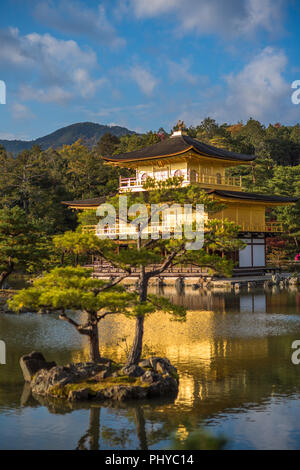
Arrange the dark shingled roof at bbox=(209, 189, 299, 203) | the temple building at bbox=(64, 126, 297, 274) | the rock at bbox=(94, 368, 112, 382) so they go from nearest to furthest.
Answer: the rock at bbox=(94, 368, 112, 382) < the dark shingled roof at bbox=(209, 189, 299, 203) < the temple building at bbox=(64, 126, 297, 274)

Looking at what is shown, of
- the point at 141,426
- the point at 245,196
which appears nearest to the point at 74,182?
the point at 245,196

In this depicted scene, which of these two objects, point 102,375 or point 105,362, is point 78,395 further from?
point 105,362

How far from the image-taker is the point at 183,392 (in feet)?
36.8

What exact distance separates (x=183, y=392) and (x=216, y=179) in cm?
3018

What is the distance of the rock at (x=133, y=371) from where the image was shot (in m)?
11.4

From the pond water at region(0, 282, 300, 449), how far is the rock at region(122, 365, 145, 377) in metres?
0.93

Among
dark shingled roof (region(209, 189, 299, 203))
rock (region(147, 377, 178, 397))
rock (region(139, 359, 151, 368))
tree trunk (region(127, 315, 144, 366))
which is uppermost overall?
dark shingled roof (region(209, 189, 299, 203))

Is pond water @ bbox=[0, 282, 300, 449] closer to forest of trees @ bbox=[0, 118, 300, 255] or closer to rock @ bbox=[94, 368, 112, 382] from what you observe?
rock @ bbox=[94, 368, 112, 382]

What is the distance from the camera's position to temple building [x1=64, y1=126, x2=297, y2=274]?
3725 centimetres

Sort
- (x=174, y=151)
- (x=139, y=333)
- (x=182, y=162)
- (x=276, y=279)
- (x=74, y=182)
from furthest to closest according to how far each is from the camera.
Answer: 1. (x=74, y=182)
2. (x=182, y=162)
3. (x=174, y=151)
4. (x=276, y=279)
5. (x=139, y=333)

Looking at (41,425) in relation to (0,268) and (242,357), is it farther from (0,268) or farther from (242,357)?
(0,268)

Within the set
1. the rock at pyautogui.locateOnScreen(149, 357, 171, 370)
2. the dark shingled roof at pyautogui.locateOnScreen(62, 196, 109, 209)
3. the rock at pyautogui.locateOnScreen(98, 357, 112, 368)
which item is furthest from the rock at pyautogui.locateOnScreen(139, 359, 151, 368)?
the dark shingled roof at pyautogui.locateOnScreen(62, 196, 109, 209)

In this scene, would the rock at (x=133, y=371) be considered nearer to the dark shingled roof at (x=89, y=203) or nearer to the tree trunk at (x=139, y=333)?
the tree trunk at (x=139, y=333)
